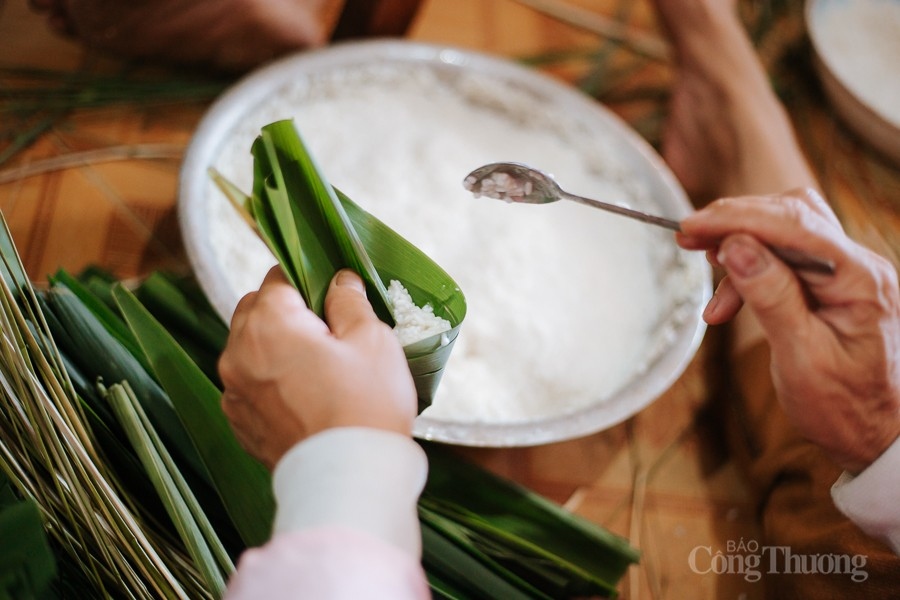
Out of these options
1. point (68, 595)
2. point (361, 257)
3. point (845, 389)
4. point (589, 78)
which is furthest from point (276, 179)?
point (589, 78)

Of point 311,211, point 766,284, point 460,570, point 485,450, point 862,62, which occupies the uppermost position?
point 862,62

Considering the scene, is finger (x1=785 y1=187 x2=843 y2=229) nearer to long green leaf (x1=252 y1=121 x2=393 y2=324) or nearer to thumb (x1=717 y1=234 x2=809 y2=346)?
thumb (x1=717 y1=234 x2=809 y2=346)

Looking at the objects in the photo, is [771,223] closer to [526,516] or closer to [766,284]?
[766,284]

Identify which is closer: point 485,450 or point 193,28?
point 485,450

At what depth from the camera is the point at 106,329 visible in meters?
0.75

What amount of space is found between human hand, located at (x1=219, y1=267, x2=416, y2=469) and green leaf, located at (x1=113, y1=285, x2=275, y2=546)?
12 centimetres

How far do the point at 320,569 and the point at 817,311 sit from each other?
0.46 metres

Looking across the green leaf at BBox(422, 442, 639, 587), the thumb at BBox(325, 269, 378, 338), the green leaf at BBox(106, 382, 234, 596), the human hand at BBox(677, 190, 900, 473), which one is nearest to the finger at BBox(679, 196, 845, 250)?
the human hand at BBox(677, 190, 900, 473)

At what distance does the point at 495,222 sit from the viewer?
1.07 metres

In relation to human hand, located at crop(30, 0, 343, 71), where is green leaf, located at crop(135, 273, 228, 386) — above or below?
below

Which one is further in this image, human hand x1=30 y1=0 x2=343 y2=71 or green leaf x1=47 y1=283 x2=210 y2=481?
human hand x1=30 y1=0 x2=343 y2=71

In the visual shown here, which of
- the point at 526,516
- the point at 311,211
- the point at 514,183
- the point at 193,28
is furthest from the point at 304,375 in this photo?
the point at 193,28

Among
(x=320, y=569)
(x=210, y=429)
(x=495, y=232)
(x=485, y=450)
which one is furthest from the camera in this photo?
(x=495, y=232)

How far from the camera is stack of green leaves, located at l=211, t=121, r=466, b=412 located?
2.05 ft
